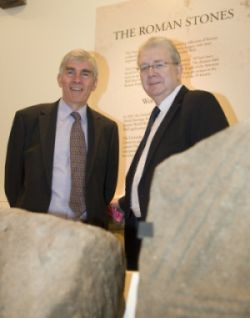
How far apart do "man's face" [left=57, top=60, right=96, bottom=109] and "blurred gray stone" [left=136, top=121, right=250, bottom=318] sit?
1.31m

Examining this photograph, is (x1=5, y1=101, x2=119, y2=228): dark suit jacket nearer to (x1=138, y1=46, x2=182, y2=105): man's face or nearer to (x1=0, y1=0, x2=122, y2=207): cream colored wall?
(x1=138, y1=46, x2=182, y2=105): man's face

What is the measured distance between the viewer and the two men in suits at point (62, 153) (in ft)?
6.72

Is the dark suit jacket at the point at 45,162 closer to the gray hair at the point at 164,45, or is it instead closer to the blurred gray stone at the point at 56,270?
the gray hair at the point at 164,45

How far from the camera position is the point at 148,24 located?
3.16 meters

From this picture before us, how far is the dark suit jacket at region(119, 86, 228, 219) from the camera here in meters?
1.66

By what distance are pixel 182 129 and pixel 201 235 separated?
74 centimetres

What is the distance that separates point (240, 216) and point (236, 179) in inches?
3.2

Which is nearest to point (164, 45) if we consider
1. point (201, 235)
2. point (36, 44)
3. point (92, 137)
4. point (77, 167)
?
point (92, 137)

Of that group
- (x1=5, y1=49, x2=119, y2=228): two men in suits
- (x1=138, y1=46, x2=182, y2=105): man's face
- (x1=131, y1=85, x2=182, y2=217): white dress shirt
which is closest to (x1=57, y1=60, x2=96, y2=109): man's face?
(x1=5, y1=49, x2=119, y2=228): two men in suits

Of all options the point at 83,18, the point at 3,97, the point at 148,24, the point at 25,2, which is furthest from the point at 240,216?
the point at 25,2

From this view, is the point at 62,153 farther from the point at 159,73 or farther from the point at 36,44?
the point at 36,44

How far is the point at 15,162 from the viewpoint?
2.23 metres

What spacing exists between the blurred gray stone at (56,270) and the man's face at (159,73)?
932 mm

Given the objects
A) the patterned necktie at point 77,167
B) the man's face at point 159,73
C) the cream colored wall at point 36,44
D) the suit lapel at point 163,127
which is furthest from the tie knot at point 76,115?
the cream colored wall at point 36,44
